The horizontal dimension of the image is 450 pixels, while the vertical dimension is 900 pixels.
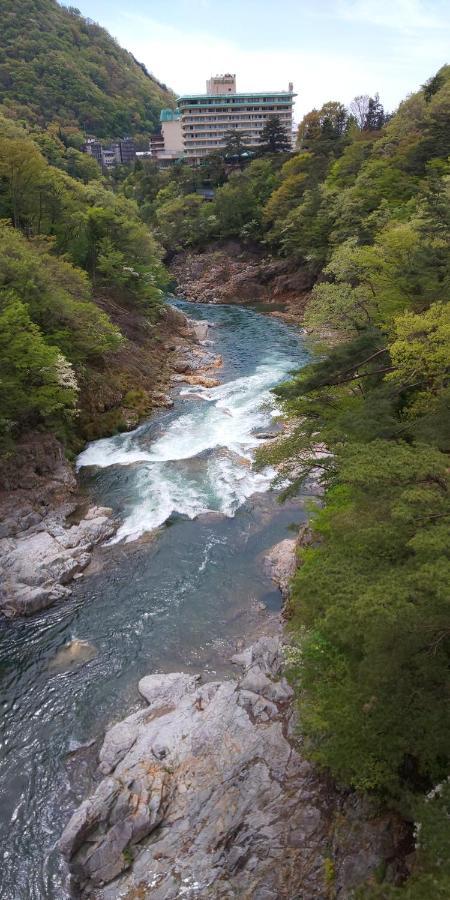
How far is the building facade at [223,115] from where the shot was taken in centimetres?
8700

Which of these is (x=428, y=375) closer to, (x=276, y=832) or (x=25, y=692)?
(x=276, y=832)

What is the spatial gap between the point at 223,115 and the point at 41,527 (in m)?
95.1

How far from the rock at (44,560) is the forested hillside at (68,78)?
8898cm

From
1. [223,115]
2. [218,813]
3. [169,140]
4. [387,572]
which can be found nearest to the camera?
[387,572]

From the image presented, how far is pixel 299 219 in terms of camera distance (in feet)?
151

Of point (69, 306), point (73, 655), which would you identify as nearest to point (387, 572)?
point (73, 655)

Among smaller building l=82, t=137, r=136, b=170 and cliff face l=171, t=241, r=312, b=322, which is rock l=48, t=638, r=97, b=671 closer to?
cliff face l=171, t=241, r=312, b=322

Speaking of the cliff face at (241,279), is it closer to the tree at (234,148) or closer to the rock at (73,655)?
the tree at (234,148)

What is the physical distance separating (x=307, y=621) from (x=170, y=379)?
21874mm

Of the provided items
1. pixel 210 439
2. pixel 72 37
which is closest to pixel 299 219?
pixel 210 439

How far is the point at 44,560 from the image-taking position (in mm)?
14727

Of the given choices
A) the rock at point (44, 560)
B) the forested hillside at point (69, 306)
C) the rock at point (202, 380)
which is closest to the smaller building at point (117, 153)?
the forested hillside at point (69, 306)

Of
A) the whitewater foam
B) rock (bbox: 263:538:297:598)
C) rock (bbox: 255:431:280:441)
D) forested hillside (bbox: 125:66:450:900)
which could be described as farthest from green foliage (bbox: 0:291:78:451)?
rock (bbox: 263:538:297:598)

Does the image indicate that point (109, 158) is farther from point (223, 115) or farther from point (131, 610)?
point (131, 610)
